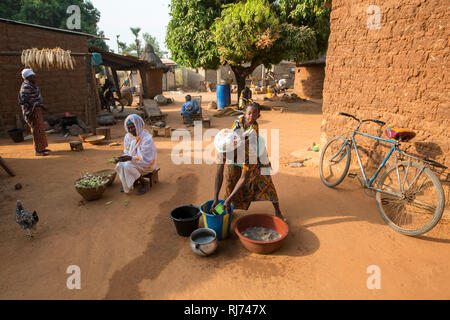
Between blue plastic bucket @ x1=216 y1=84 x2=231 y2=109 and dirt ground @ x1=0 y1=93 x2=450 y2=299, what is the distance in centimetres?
966

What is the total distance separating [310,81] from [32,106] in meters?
15.1

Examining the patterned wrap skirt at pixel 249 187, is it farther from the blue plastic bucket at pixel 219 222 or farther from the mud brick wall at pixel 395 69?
the mud brick wall at pixel 395 69

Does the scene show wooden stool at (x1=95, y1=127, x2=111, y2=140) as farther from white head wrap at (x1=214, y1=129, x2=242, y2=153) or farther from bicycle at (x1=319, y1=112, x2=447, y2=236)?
bicycle at (x1=319, y1=112, x2=447, y2=236)

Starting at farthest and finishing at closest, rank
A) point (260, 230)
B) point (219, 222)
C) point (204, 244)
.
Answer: point (260, 230) < point (219, 222) < point (204, 244)

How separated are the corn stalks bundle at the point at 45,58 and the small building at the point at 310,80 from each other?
13.3m

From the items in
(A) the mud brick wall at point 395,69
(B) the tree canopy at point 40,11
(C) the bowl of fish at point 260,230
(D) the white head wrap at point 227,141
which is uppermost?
(B) the tree canopy at point 40,11

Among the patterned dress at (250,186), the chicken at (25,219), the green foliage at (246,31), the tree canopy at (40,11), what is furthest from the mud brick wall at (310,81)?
the tree canopy at (40,11)

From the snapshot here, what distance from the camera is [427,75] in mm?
3354

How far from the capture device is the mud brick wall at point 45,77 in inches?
318

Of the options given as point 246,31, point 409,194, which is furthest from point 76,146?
point 246,31

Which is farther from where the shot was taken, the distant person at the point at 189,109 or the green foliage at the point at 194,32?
the green foliage at the point at 194,32

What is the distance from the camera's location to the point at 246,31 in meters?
10.2

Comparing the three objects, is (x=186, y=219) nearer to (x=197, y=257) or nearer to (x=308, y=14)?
(x=197, y=257)
